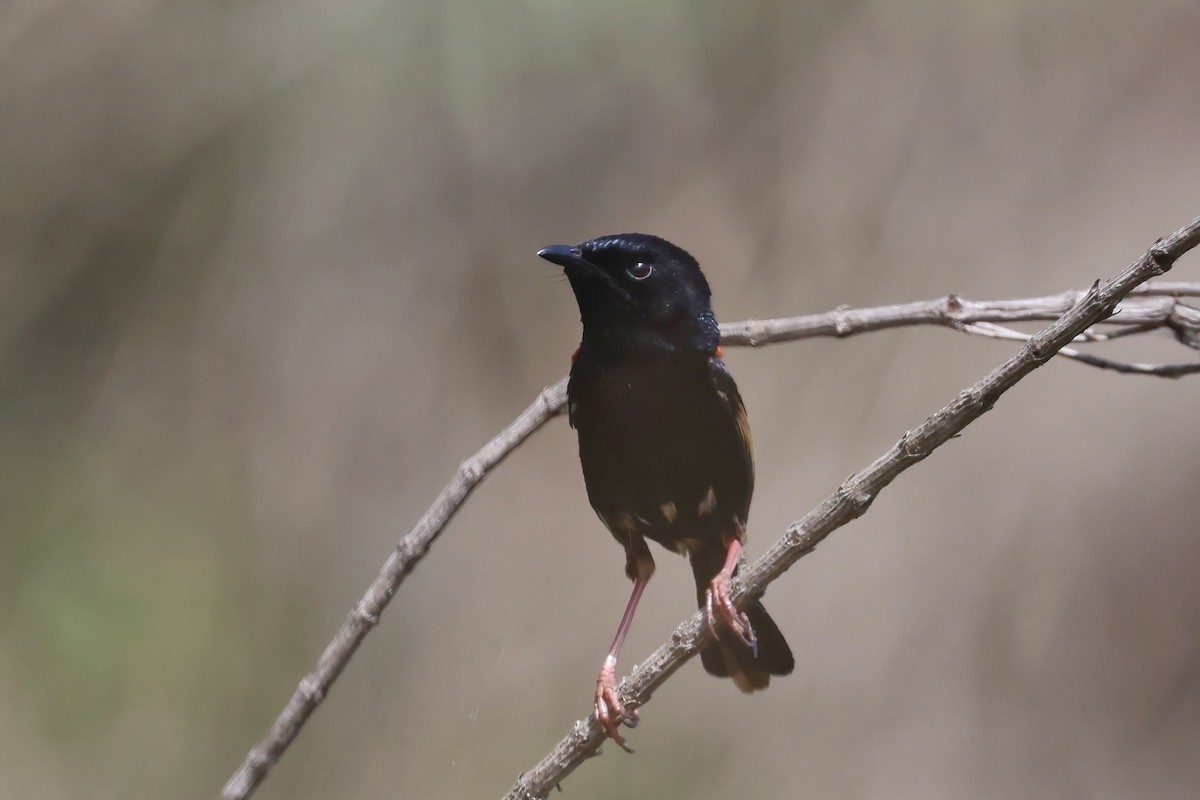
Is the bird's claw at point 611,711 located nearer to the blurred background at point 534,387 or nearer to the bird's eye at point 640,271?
the blurred background at point 534,387

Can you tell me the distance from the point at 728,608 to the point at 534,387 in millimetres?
1114

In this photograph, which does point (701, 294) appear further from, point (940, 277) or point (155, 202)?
point (155, 202)

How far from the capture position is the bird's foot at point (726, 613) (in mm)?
1292

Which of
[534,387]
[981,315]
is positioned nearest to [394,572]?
[534,387]

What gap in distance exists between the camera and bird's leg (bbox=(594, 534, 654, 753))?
141 centimetres

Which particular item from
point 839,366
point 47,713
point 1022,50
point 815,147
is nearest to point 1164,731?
point 839,366

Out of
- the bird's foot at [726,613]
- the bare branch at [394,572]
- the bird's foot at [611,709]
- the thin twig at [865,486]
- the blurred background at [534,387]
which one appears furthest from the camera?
the blurred background at [534,387]

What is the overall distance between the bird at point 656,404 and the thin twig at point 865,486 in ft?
0.17

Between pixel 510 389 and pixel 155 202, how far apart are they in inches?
58.1

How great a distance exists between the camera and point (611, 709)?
1445mm

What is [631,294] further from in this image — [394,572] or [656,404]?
[394,572]

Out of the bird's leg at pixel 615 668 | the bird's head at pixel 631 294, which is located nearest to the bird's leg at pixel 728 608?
the bird's leg at pixel 615 668

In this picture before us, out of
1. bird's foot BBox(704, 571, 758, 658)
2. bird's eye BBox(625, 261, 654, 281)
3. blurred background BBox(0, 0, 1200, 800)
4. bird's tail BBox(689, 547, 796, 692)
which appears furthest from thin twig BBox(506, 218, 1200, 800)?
bird's eye BBox(625, 261, 654, 281)

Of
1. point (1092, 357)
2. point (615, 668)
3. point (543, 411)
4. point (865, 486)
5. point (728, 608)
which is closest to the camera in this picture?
point (865, 486)
